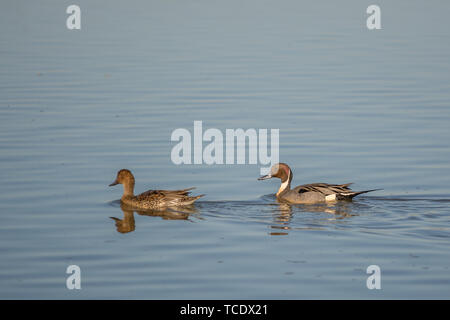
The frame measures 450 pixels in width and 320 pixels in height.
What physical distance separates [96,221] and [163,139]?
4717 mm

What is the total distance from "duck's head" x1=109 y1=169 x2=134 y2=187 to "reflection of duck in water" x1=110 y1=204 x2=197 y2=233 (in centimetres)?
39

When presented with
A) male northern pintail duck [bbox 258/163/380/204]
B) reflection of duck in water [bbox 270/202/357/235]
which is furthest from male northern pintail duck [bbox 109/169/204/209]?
male northern pintail duck [bbox 258/163/380/204]

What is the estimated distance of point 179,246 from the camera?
33.2 feet

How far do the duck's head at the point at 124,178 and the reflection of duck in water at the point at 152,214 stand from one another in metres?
0.39

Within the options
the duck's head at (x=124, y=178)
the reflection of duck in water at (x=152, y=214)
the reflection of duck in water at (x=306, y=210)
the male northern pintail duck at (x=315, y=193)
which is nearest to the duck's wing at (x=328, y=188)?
the male northern pintail duck at (x=315, y=193)

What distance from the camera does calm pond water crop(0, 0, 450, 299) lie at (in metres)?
9.16

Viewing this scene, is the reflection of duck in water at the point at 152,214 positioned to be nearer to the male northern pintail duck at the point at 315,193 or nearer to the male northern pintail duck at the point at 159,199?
the male northern pintail duck at the point at 159,199

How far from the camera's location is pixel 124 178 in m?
12.6

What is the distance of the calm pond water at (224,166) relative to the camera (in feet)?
30.1

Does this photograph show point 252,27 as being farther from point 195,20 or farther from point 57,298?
point 57,298

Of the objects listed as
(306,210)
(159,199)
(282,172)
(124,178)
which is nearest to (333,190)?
(306,210)

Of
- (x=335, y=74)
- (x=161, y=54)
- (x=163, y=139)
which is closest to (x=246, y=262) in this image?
(x=163, y=139)

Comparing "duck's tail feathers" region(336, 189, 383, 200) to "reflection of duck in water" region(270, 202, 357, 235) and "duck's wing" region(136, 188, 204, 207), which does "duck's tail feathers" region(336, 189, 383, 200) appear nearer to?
"reflection of duck in water" region(270, 202, 357, 235)

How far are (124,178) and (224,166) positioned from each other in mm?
2435
